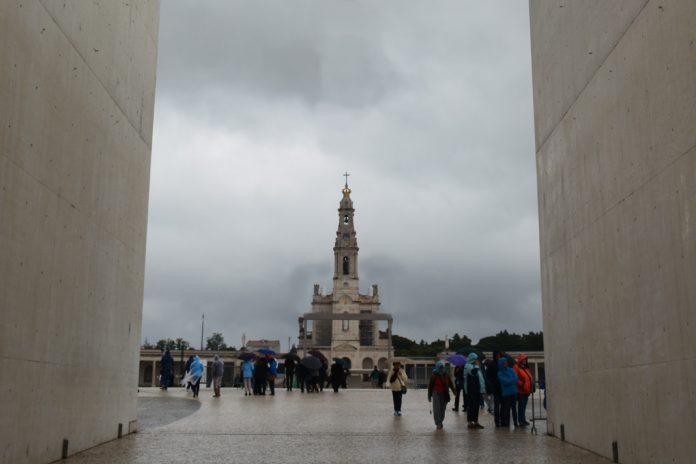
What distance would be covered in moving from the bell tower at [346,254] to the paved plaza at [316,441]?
108 meters

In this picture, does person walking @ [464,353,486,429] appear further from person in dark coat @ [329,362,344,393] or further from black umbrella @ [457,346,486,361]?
person in dark coat @ [329,362,344,393]

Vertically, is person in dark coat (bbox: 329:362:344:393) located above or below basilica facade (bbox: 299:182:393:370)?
below

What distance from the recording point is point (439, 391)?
51.9 feet

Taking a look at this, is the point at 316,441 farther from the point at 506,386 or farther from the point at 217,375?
the point at 217,375

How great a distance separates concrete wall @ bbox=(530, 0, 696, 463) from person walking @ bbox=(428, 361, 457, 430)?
2674 mm

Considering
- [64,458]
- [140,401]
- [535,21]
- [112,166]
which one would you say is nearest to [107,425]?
[64,458]

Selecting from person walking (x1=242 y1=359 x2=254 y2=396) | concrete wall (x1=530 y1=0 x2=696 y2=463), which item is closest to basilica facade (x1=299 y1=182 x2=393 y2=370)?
person walking (x1=242 y1=359 x2=254 y2=396)

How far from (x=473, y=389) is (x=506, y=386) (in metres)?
0.77

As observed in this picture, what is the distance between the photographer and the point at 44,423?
8922mm

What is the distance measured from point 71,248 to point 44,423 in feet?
6.85

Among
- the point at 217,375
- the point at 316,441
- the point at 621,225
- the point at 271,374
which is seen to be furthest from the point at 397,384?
the point at 271,374

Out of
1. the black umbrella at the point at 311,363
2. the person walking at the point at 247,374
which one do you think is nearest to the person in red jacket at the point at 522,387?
the person walking at the point at 247,374

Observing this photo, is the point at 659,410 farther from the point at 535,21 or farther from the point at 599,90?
the point at 535,21

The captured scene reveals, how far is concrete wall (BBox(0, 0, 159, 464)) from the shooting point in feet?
25.7
